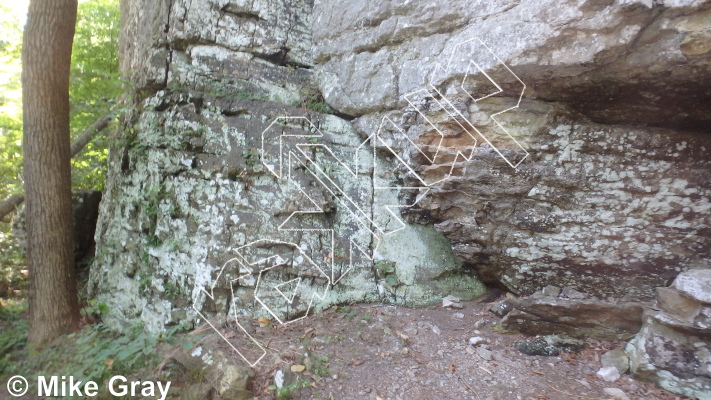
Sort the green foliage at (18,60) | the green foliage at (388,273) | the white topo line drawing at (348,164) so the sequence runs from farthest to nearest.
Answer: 1. the green foliage at (18,60)
2. the green foliage at (388,273)
3. the white topo line drawing at (348,164)

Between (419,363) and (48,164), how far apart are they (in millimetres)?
4929

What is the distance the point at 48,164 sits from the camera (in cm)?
452

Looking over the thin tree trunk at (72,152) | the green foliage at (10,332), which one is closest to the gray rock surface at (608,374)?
the green foliage at (10,332)

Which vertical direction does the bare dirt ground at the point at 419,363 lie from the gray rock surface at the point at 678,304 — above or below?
below

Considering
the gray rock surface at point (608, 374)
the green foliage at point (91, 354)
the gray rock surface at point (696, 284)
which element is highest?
the gray rock surface at point (696, 284)

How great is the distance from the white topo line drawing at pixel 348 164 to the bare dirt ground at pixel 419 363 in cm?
35

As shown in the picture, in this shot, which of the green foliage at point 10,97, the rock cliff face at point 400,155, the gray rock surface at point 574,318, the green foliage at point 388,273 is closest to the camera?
the rock cliff face at point 400,155

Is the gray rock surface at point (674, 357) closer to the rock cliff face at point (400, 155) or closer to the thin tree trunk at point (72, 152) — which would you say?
the rock cliff face at point (400, 155)

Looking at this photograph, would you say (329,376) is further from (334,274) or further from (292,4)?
(292,4)

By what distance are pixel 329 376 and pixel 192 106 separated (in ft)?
11.4

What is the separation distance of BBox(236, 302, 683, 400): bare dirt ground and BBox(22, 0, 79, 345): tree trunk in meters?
2.92

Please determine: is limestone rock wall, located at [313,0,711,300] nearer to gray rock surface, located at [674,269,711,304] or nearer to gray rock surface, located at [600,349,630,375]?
gray rock surface, located at [674,269,711,304]

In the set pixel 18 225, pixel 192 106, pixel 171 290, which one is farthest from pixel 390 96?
pixel 18 225

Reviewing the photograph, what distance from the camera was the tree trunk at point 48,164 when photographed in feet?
14.3
